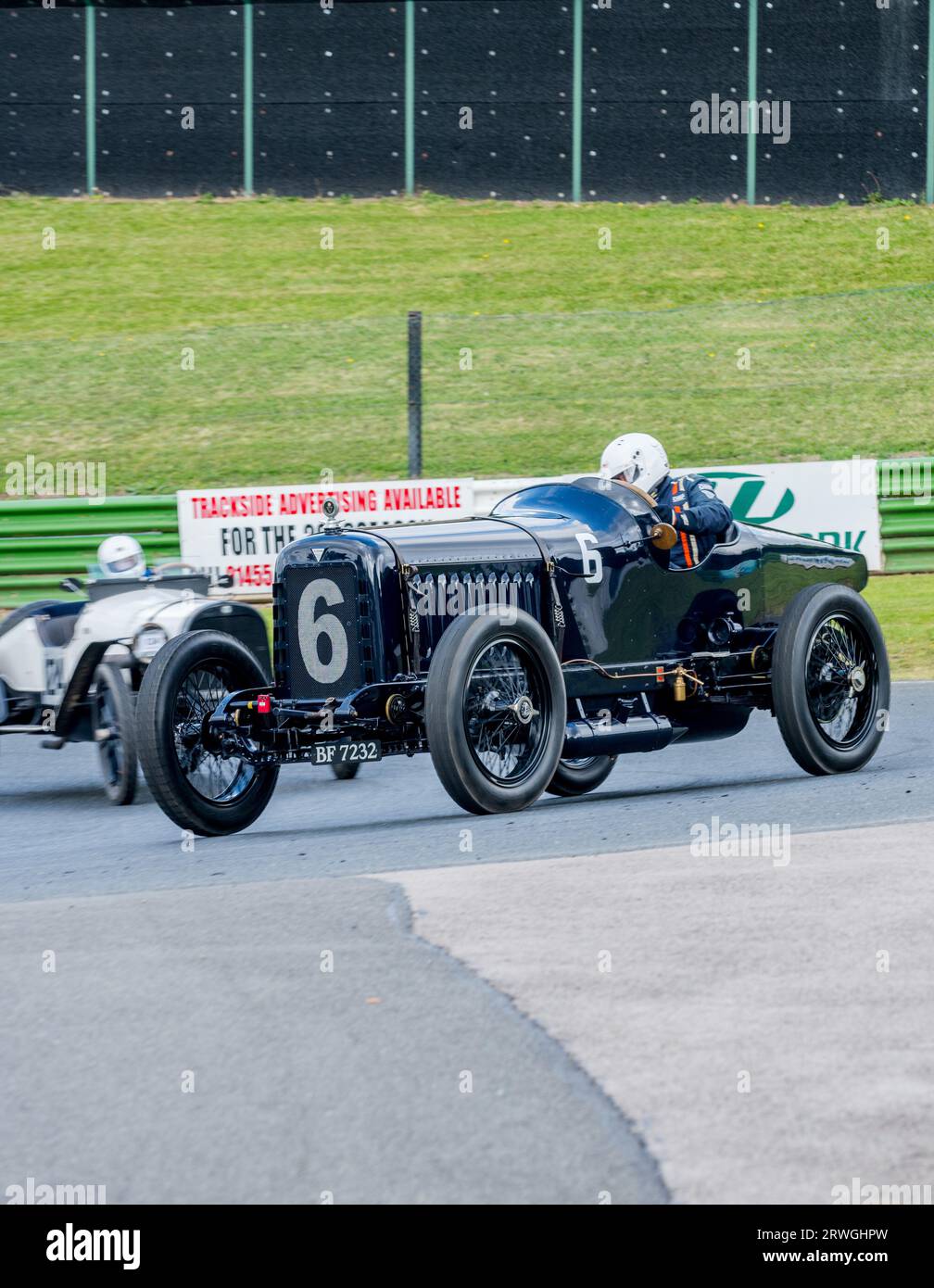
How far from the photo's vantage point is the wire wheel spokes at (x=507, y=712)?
866 centimetres

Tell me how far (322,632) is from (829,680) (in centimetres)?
251

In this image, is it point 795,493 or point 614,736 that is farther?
point 795,493

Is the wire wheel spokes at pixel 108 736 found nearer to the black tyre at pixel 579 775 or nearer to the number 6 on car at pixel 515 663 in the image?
the number 6 on car at pixel 515 663

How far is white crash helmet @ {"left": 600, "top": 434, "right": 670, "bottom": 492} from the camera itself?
9.86 meters

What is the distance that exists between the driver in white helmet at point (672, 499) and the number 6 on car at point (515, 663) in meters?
0.08

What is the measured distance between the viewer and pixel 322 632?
902cm

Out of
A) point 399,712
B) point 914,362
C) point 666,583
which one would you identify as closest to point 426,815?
point 399,712

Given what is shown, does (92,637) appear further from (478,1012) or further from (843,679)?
(478,1012)

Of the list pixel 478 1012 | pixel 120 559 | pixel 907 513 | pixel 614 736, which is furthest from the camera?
pixel 907 513

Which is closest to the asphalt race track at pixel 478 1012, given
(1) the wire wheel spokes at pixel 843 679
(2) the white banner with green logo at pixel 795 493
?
(1) the wire wheel spokes at pixel 843 679

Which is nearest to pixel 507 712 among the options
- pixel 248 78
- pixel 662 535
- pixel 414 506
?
pixel 662 535

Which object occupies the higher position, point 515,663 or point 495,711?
point 515,663

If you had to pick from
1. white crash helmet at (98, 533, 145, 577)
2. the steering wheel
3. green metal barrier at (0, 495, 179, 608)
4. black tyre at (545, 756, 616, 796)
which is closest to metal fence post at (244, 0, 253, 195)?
green metal barrier at (0, 495, 179, 608)

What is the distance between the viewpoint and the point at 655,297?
26.1 metres
